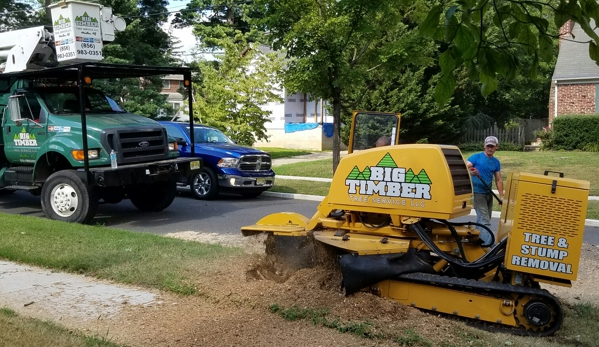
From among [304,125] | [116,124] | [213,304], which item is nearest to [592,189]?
[116,124]

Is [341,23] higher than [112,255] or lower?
higher

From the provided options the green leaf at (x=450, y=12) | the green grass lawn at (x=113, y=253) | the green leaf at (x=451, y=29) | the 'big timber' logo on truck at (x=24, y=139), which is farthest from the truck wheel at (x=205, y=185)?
the green leaf at (x=450, y=12)

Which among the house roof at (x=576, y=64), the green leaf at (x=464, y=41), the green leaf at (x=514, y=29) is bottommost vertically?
the green leaf at (x=464, y=41)

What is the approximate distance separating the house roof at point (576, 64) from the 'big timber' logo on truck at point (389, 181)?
83.2 ft

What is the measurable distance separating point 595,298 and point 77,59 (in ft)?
33.9

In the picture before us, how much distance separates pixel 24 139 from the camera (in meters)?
12.2

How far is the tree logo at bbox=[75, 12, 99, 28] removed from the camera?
12.5m

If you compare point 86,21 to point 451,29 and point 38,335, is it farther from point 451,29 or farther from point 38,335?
point 451,29

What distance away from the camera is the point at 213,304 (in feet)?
20.9

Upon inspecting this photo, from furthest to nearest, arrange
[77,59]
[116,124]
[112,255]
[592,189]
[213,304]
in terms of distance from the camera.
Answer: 1. [592,189]
2. [77,59]
3. [116,124]
4. [112,255]
5. [213,304]

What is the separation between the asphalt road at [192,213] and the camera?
11.4 metres

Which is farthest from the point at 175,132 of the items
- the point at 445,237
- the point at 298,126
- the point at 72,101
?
the point at 298,126

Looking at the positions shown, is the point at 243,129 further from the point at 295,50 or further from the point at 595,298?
the point at 595,298

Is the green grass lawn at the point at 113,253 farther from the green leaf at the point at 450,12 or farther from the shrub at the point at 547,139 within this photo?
the shrub at the point at 547,139
